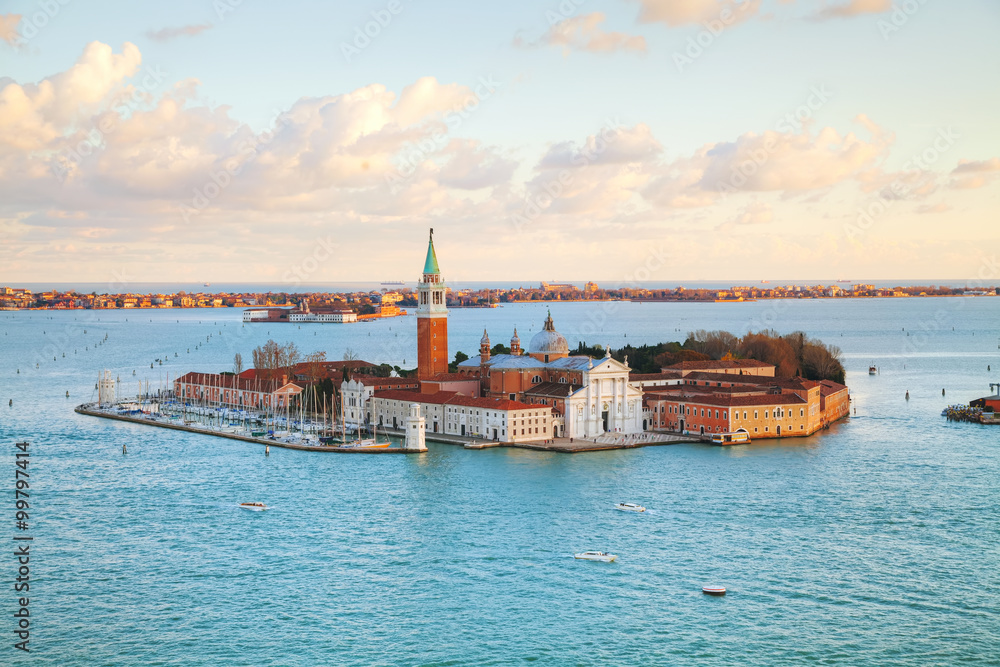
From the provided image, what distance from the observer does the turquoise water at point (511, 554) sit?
46.6ft

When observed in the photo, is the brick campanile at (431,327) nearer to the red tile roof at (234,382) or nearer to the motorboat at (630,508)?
the red tile roof at (234,382)

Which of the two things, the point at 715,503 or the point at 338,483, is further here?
the point at 338,483

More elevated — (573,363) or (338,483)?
(573,363)

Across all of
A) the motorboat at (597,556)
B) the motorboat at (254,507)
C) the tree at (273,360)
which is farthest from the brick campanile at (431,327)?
the motorboat at (597,556)

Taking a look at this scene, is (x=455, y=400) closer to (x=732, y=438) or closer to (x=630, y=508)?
(x=732, y=438)

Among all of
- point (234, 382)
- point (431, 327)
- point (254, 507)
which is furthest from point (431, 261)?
point (254, 507)

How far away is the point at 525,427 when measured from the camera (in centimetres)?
3036

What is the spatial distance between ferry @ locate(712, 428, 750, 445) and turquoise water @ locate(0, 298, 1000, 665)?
30.2 inches

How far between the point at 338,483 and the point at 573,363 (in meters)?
10.7

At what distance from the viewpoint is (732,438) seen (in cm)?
3019

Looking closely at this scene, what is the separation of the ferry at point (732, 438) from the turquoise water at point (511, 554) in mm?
767

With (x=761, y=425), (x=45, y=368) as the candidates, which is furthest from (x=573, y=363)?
(x=45, y=368)

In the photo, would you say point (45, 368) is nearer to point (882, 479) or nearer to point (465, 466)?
point (465, 466)

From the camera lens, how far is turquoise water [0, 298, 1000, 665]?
46.6 ft
